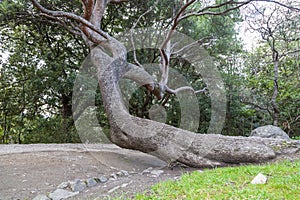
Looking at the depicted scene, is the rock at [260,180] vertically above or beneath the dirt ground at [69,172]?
above

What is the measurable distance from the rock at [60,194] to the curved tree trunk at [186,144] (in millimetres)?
1431

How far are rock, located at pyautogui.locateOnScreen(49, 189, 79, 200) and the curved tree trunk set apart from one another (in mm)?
1431

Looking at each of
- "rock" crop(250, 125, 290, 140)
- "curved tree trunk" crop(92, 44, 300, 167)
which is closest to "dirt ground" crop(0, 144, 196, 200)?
"curved tree trunk" crop(92, 44, 300, 167)

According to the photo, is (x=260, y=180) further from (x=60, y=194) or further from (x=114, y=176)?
(x=60, y=194)

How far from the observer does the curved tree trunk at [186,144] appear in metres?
3.21

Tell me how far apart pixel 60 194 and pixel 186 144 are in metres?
1.86

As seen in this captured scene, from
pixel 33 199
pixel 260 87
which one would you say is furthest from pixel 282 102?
pixel 33 199

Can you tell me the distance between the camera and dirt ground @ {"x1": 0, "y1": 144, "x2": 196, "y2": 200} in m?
2.10

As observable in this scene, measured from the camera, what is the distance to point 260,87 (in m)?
6.56

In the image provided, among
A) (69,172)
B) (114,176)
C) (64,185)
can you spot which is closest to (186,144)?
(114,176)

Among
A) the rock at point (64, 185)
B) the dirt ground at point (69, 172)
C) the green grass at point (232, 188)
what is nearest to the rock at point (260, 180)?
the green grass at point (232, 188)

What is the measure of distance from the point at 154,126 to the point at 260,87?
14.7ft

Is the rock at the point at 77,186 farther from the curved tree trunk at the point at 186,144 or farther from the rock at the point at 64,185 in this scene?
the curved tree trunk at the point at 186,144

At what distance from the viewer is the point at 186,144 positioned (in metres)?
3.30
